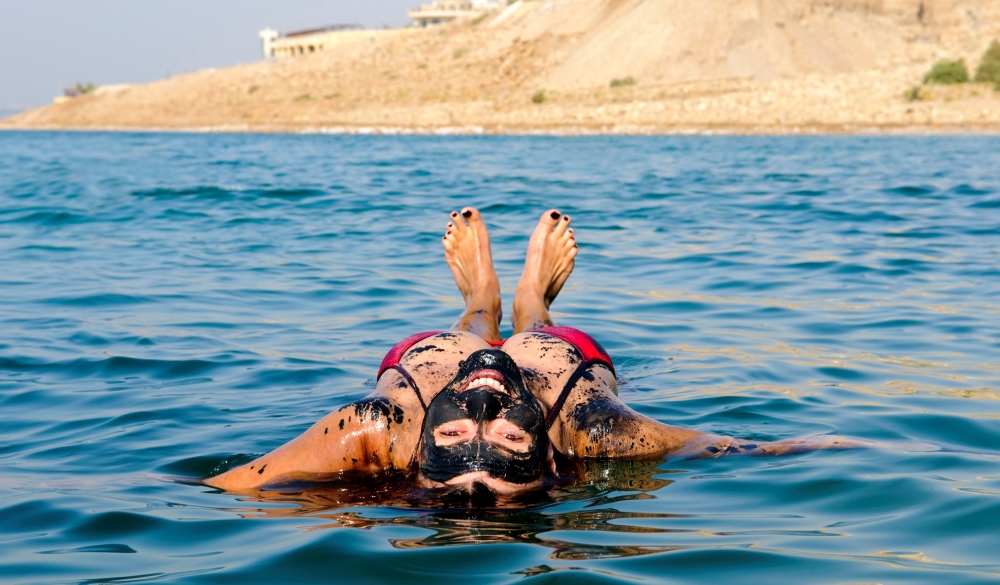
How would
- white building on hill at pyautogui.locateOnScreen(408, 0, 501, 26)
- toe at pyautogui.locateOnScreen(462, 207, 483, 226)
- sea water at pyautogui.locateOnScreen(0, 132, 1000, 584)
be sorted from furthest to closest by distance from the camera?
white building on hill at pyautogui.locateOnScreen(408, 0, 501, 26) → toe at pyautogui.locateOnScreen(462, 207, 483, 226) → sea water at pyautogui.locateOnScreen(0, 132, 1000, 584)

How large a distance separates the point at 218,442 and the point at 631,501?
1.71 m

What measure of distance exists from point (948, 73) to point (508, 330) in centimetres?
3181

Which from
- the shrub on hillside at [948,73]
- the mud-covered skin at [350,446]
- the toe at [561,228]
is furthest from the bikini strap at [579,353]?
the shrub on hillside at [948,73]

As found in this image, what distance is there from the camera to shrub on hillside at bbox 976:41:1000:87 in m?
32.3

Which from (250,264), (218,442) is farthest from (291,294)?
(218,442)

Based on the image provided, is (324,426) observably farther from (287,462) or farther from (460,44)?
(460,44)

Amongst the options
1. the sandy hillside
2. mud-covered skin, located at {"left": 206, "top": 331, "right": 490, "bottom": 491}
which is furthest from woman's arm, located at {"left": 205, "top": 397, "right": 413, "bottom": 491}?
the sandy hillside

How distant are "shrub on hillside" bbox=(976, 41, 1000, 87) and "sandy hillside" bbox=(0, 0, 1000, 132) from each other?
1.42 m

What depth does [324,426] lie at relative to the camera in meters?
3.37

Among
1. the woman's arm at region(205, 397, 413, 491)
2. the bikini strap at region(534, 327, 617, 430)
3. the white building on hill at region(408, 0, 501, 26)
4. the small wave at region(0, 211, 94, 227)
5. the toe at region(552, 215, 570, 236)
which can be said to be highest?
the white building on hill at region(408, 0, 501, 26)

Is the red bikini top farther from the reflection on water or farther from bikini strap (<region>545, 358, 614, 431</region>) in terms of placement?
the reflection on water

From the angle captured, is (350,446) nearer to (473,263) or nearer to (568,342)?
(568,342)

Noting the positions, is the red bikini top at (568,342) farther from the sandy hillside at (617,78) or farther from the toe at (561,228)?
the sandy hillside at (617,78)

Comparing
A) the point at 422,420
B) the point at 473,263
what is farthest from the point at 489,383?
the point at 473,263
